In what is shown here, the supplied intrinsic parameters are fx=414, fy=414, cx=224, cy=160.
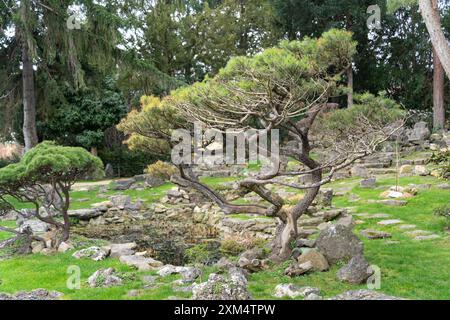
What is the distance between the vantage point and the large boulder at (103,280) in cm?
561

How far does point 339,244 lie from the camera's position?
6051 mm

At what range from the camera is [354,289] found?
4.96 meters

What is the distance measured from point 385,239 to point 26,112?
11478mm

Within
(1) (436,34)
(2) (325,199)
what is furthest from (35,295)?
(1) (436,34)

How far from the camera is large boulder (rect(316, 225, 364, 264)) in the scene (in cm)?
597

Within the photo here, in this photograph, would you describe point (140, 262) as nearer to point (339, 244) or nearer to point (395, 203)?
point (339, 244)

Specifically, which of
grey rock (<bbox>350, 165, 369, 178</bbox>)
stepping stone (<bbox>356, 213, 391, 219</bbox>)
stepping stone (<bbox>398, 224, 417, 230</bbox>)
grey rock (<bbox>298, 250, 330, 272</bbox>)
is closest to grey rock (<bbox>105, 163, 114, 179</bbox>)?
→ grey rock (<bbox>350, 165, 369, 178</bbox>)

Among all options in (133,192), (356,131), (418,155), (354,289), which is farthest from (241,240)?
(418,155)

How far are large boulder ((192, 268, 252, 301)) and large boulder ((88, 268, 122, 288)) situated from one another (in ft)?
4.83

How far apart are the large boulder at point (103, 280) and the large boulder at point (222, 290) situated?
4.83 feet

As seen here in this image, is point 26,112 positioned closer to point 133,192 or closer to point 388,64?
point 133,192

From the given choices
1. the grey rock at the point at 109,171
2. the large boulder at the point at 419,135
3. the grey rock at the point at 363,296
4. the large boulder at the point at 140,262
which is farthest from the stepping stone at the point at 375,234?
the grey rock at the point at 109,171

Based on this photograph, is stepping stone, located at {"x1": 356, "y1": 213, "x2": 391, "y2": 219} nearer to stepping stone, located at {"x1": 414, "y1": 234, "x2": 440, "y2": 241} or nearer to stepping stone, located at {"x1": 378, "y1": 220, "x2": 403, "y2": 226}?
stepping stone, located at {"x1": 378, "y1": 220, "x2": 403, "y2": 226}

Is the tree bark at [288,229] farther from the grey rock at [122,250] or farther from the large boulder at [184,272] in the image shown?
the grey rock at [122,250]
